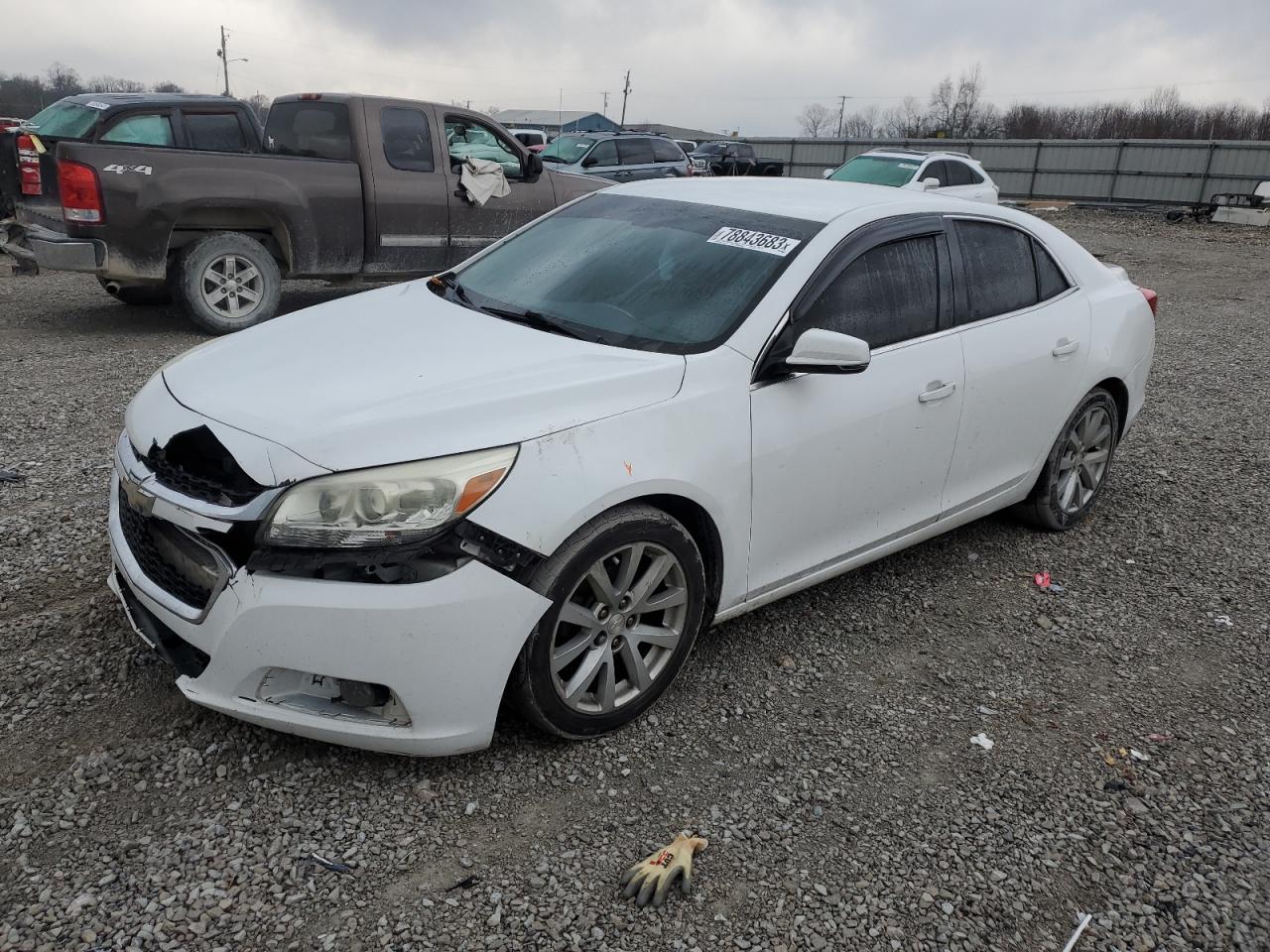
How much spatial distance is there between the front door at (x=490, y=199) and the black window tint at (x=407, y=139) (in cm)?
22

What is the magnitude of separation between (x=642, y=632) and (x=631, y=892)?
0.79m

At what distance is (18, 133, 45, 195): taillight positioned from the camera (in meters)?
7.82

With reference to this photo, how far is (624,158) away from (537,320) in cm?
1533

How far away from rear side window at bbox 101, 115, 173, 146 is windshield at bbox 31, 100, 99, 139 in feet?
0.57

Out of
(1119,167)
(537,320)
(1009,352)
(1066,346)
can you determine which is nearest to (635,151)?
(1066,346)

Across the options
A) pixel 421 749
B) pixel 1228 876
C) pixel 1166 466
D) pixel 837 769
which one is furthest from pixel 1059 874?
pixel 1166 466

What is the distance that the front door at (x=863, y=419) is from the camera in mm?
3254

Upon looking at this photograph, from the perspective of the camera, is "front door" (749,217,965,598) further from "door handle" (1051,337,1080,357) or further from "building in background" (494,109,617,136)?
"building in background" (494,109,617,136)

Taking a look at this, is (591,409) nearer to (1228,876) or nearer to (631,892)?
(631,892)

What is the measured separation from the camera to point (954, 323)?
388 cm

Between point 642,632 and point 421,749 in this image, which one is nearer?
point 421,749

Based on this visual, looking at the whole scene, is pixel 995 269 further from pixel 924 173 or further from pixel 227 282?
pixel 924 173

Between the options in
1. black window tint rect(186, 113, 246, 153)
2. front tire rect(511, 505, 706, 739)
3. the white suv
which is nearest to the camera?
front tire rect(511, 505, 706, 739)

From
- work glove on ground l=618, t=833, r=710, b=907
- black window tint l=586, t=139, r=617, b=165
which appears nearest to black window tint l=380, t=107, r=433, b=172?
work glove on ground l=618, t=833, r=710, b=907
